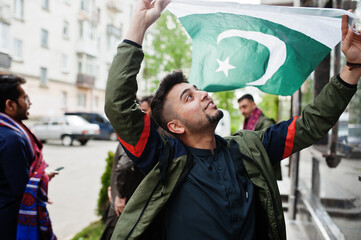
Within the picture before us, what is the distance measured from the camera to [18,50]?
24.0m

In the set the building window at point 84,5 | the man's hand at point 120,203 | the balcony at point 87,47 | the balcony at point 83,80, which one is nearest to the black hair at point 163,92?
the man's hand at point 120,203

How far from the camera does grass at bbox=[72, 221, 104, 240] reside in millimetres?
4750

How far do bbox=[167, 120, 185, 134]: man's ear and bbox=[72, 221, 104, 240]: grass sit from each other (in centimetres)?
342

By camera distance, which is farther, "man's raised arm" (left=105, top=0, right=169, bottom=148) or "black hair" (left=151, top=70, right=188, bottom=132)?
"black hair" (left=151, top=70, right=188, bottom=132)

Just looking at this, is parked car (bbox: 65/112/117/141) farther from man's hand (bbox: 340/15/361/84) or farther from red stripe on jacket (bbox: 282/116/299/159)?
man's hand (bbox: 340/15/361/84)

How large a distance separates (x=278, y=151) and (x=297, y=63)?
0.73 m

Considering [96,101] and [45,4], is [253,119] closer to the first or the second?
[45,4]

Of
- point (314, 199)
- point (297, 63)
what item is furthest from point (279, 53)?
point (314, 199)

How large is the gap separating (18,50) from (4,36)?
1.80m

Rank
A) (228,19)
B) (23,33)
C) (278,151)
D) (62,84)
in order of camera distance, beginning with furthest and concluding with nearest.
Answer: (62,84), (23,33), (228,19), (278,151)

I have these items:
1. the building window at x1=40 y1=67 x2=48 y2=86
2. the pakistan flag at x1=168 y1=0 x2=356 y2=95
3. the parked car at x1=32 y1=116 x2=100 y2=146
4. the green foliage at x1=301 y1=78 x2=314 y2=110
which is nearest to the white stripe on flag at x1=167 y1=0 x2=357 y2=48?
the pakistan flag at x1=168 y1=0 x2=356 y2=95

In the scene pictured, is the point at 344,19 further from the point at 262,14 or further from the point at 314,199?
the point at 314,199

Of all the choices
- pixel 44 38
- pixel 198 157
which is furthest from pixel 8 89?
pixel 44 38

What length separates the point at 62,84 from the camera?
2947 centimetres
